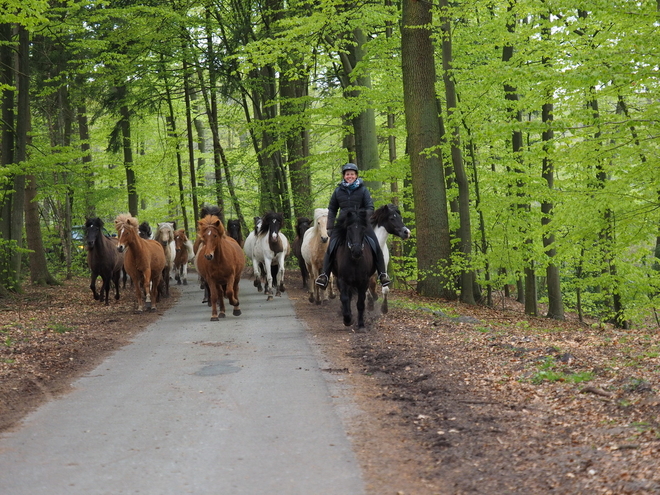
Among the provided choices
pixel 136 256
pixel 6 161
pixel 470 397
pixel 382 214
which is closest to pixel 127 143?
pixel 6 161

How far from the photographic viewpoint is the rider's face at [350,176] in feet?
41.7

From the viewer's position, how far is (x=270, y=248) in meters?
19.4

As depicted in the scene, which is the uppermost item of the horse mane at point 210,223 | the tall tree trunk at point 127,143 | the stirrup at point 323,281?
the tall tree trunk at point 127,143

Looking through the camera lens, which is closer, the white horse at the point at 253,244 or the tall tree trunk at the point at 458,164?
the tall tree trunk at the point at 458,164

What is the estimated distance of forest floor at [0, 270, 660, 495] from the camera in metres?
4.97

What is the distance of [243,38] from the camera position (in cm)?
2908

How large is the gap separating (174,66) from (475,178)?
67.7ft

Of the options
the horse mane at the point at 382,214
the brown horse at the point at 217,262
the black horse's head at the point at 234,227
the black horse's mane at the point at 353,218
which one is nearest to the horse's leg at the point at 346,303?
the black horse's mane at the point at 353,218

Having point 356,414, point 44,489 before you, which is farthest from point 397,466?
point 44,489

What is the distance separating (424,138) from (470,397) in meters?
11.1

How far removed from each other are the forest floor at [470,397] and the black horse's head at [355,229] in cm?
147

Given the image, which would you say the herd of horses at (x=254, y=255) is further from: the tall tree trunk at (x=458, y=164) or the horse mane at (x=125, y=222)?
the tall tree trunk at (x=458, y=164)

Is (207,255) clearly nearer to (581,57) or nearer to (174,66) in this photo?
(581,57)

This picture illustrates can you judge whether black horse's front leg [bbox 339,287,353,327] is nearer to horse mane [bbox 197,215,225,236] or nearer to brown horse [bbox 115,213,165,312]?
horse mane [bbox 197,215,225,236]
